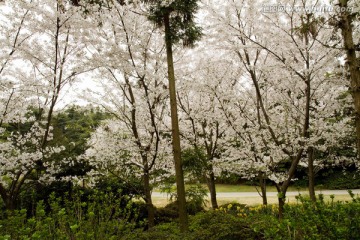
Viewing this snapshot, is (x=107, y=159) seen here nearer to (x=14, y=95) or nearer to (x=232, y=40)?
(x=14, y=95)

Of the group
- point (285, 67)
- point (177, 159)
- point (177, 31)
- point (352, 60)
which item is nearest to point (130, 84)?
point (177, 31)

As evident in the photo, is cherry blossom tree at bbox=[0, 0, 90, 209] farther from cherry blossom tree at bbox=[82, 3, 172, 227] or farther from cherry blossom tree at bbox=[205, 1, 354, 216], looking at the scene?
cherry blossom tree at bbox=[205, 1, 354, 216]

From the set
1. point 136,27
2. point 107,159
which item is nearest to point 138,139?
point 107,159

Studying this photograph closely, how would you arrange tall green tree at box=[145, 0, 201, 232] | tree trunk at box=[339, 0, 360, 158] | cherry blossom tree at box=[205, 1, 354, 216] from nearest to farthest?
tree trunk at box=[339, 0, 360, 158] < tall green tree at box=[145, 0, 201, 232] < cherry blossom tree at box=[205, 1, 354, 216]

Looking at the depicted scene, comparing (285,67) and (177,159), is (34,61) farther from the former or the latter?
(285,67)

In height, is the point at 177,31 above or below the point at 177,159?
above

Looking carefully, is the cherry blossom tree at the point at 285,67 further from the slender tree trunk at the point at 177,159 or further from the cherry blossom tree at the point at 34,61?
the cherry blossom tree at the point at 34,61

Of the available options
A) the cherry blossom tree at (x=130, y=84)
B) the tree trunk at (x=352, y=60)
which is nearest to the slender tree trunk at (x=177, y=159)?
the cherry blossom tree at (x=130, y=84)

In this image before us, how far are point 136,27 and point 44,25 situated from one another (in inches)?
84.6

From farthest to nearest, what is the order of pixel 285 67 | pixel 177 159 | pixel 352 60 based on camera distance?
pixel 285 67 → pixel 177 159 → pixel 352 60

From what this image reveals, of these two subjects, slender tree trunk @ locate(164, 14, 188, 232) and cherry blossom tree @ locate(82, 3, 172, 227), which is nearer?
slender tree trunk @ locate(164, 14, 188, 232)

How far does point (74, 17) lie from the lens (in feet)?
21.9

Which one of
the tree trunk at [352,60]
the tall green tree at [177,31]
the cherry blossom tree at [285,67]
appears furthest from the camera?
the cherry blossom tree at [285,67]

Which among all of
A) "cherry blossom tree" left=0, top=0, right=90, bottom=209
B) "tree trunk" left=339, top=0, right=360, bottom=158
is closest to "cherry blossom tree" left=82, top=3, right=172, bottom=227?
"cherry blossom tree" left=0, top=0, right=90, bottom=209
